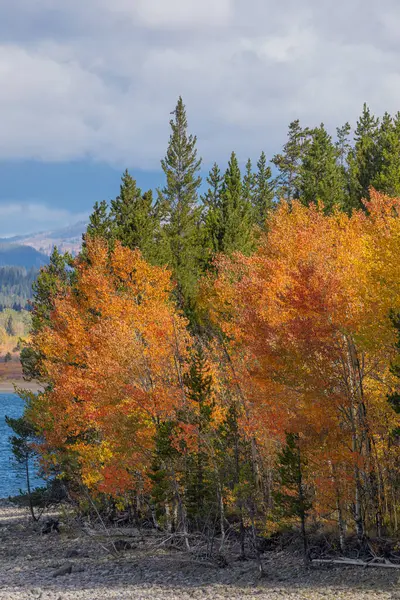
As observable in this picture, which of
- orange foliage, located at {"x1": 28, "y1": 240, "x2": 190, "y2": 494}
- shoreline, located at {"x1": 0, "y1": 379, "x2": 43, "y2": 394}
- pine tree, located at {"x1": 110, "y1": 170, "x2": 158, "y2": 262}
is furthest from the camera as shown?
shoreline, located at {"x1": 0, "y1": 379, "x2": 43, "y2": 394}

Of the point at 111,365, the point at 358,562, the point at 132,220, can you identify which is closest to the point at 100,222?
the point at 132,220

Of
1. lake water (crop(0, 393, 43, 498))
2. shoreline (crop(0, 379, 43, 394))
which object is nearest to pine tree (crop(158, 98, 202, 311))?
lake water (crop(0, 393, 43, 498))

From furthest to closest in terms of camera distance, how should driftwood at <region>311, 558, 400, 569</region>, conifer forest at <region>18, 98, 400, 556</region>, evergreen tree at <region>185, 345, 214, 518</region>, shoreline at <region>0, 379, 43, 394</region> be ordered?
shoreline at <region>0, 379, 43, 394</region> < evergreen tree at <region>185, 345, 214, 518</region> < conifer forest at <region>18, 98, 400, 556</region> < driftwood at <region>311, 558, 400, 569</region>

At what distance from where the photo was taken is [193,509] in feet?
78.9

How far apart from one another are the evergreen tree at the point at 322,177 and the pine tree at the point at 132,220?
47.6 feet

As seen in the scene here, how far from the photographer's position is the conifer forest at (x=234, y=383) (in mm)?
21078

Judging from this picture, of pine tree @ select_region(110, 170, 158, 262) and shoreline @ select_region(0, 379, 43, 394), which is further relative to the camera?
shoreline @ select_region(0, 379, 43, 394)

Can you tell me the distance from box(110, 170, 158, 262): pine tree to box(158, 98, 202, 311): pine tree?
4.28 metres

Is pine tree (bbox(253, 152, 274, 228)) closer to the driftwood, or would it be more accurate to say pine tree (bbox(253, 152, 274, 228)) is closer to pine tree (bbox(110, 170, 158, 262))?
pine tree (bbox(110, 170, 158, 262))

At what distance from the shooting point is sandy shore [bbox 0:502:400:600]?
1812 centimetres

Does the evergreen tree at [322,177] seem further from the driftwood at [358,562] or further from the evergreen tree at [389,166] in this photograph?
the driftwood at [358,562]

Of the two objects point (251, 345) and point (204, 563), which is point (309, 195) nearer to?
point (251, 345)

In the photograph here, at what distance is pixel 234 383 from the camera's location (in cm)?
2475

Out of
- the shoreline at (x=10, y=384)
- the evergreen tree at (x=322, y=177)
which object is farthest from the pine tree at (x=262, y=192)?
the shoreline at (x=10, y=384)
